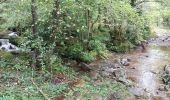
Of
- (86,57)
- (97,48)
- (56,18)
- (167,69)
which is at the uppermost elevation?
(56,18)

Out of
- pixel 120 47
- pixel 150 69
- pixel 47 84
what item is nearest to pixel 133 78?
pixel 150 69

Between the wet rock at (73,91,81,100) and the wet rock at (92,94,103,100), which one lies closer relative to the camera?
the wet rock at (73,91,81,100)

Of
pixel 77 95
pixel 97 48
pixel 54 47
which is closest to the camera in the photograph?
pixel 77 95

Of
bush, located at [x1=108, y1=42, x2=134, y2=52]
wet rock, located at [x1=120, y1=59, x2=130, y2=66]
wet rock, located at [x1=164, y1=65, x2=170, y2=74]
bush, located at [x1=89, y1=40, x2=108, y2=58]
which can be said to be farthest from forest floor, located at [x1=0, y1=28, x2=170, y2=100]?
bush, located at [x1=108, y1=42, x2=134, y2=52]

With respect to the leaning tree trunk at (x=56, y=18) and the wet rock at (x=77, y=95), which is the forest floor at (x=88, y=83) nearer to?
the wet rock at (x=77, y=95)

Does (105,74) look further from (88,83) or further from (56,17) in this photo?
(56,17)

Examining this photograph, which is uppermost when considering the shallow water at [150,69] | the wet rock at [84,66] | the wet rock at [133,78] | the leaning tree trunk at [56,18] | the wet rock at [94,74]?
the leaning tree trunk at [56,18]

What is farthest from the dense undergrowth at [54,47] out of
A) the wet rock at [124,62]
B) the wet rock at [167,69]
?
the wet rock at [167,69]

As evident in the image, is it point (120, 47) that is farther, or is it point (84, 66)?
point (120, 47)

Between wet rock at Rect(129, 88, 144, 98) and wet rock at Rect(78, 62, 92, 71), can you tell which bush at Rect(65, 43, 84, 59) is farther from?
wet rock at Rect(129, 88, 144, 98)

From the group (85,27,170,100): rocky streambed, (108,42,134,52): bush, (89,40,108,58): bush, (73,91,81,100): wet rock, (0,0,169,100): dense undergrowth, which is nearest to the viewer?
(73,91,81,100): wet rock

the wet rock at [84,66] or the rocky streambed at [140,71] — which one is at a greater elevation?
the wet rock at [84,66]

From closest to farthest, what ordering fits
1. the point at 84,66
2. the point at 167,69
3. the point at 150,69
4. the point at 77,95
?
the point at 77,95 < the point at 84,66 < the point at 167,69 < the point at 150,69

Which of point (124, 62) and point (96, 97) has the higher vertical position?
point (96, 97)
